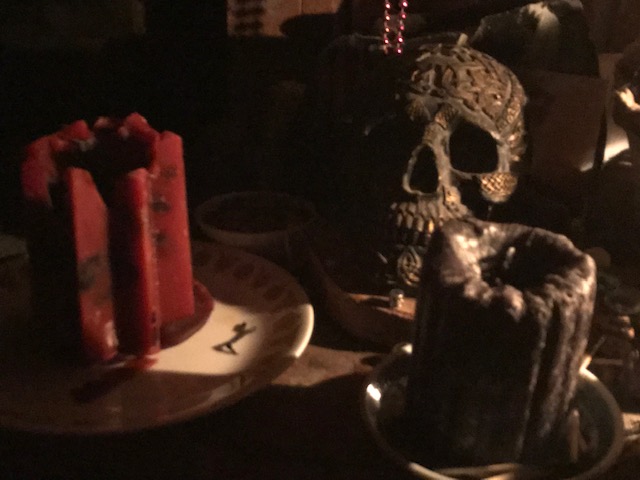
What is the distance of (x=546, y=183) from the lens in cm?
89

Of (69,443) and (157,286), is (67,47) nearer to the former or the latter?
(157,286)

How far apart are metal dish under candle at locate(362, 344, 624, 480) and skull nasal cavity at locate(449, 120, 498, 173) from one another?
234mm

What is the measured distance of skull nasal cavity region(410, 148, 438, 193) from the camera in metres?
0.74

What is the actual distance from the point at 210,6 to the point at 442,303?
698mm

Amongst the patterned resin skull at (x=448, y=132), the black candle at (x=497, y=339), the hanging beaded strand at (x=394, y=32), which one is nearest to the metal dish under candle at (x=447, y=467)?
the black candle at (x=497, y=339)

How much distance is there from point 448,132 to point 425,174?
2.4 inches

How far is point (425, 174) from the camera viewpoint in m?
0.77

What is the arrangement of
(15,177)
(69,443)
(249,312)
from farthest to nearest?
(15,177)
(249,312)
(69,443)

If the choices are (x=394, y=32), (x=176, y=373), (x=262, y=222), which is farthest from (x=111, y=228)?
(x=394, y=32)

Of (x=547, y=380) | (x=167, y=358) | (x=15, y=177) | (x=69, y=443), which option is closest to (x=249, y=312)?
(x=167, y=358)

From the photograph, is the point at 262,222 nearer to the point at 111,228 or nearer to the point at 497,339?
the point at 111,228

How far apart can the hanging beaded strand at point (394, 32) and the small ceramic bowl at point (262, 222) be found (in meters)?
0.23

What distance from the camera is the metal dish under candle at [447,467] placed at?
1.74 ft

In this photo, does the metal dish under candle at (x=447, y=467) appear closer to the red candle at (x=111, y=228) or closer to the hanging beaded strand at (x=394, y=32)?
the red candle at (x=111, y=228)
